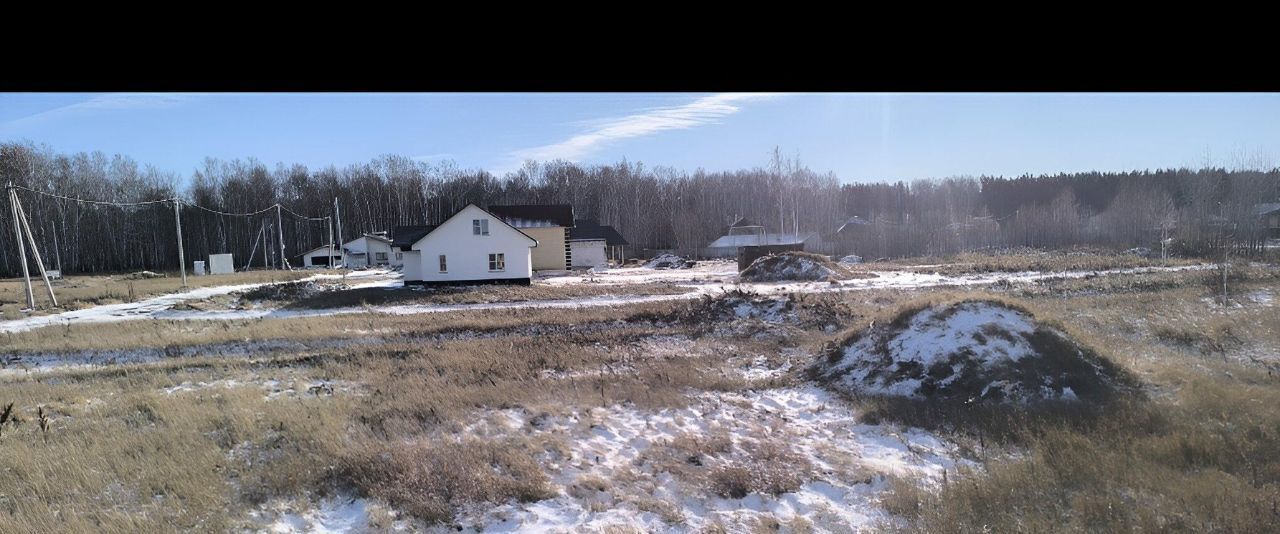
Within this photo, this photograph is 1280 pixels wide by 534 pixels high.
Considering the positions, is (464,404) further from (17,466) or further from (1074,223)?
(1074,223)

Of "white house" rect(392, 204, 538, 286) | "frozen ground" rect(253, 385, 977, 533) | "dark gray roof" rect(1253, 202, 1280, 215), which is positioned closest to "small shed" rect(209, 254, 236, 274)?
"white house" rect(392, 204, 538, 286)

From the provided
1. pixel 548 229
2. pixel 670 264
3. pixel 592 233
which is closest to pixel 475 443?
pixel 548 229

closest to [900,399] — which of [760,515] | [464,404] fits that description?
[760,515]

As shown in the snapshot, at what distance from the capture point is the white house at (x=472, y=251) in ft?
121

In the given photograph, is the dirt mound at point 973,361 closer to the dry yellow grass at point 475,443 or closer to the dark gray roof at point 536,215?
the dry yellow grass at point 475,443

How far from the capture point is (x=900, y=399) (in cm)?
1019

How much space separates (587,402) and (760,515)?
4525 mm

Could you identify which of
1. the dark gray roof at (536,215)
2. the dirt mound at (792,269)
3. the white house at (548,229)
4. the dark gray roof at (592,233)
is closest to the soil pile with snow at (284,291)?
the dark gray roof at (536,215)

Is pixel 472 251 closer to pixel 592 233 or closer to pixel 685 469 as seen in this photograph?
pixel 592 233

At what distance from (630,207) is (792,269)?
4744 cm

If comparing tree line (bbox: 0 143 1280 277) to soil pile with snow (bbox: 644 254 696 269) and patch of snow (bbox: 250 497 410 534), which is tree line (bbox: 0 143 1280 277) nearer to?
soil pile with snow (bbox: 644 254 696 269)

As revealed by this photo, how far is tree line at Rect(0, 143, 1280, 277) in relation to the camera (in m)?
62.5

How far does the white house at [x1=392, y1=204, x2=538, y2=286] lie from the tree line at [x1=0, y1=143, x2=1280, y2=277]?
3839 cm

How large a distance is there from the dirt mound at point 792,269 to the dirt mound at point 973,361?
23089 millimetres
